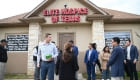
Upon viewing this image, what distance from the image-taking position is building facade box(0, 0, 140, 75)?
14.0m

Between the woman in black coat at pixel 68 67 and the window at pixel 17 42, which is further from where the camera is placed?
the window at pixel 17 42

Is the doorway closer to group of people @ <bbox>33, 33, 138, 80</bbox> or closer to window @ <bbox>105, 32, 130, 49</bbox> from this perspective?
window @ <bbox>105, 32, 130, 49</bbox>

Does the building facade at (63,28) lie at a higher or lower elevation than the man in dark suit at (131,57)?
higher

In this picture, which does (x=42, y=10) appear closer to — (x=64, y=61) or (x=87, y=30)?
(x=87, y=30)

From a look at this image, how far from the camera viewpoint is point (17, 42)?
1559 centimetres

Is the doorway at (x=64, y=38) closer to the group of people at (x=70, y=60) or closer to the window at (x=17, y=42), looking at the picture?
the window at (x=17, y=42)

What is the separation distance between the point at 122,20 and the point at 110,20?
0.91 m

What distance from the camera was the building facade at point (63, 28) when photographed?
1401cm

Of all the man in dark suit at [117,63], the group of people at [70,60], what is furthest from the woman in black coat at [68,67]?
the man in dark suit at [117,63]

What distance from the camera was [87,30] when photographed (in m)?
14.9

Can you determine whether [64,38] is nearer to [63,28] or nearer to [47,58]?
[63,28]

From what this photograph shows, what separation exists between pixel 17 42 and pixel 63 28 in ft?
13.2

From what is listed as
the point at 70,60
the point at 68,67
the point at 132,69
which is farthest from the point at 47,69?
the point at 132,69

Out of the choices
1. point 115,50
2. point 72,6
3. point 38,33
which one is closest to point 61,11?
point 72,6
